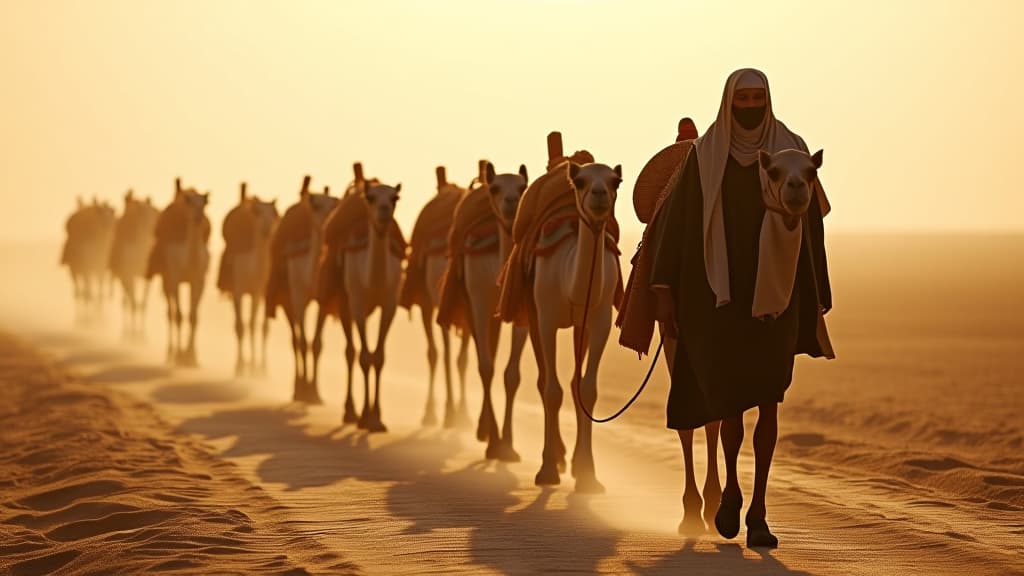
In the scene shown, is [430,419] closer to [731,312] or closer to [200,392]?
[200,392]

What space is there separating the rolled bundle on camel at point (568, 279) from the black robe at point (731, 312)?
2.01 metres

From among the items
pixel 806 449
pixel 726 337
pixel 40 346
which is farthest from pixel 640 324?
pixel 40 346

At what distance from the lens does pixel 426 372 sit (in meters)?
29.0

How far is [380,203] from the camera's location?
17.6 m

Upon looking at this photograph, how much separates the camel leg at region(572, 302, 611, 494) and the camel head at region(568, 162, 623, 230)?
0.99m

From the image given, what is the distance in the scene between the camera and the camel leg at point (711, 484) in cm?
1046

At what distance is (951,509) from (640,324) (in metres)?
3.12

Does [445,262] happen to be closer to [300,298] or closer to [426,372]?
[300,298]

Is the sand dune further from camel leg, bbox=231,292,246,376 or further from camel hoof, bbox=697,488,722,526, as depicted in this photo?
camel leg, bbox=231,292,246,376

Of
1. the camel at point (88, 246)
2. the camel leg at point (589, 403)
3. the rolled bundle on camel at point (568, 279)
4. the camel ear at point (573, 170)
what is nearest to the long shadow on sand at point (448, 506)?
the camel leg at point (589, 403)

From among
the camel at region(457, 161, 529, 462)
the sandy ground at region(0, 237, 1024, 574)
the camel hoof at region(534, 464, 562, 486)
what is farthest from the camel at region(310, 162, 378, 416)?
the camel hoof at region(534, 464, 562, 486)

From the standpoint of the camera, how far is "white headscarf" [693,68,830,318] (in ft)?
31.1

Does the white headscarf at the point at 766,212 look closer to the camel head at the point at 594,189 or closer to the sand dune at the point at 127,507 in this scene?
the camel head at the point at 594,189

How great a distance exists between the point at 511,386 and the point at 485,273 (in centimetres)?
136
